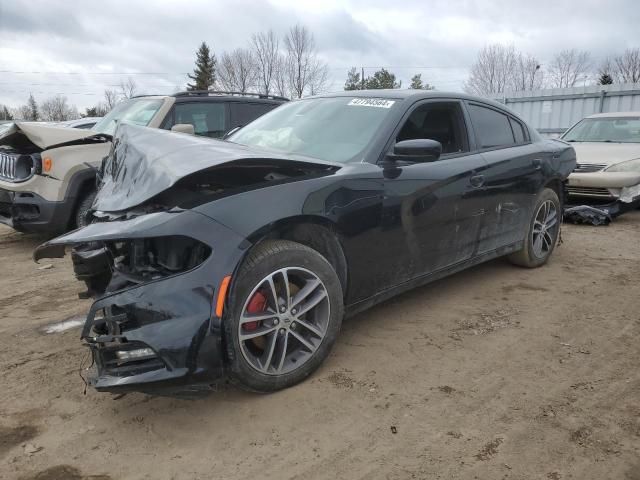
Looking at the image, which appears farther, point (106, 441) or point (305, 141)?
point (305, 141)

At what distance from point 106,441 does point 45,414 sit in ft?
1.51

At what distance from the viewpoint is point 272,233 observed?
2.71 meters

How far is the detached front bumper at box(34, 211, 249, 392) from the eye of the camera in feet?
7.66

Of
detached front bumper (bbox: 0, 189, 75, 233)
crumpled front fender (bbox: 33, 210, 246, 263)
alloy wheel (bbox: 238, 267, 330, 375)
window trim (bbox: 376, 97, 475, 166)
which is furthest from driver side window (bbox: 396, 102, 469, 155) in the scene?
detached front bumper (bbox: 0, 189, 75, 233)

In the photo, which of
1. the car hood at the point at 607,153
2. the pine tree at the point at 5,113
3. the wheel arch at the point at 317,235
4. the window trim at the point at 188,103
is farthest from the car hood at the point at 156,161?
the pine tree at the point at 5,113

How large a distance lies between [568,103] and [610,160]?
729 cm

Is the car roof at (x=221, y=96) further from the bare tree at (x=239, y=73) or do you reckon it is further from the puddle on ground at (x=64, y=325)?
the bare tree at (x=239, y=73)

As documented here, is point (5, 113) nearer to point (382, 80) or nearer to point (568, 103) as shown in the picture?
point (382, 80)

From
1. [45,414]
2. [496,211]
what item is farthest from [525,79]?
[45,414]

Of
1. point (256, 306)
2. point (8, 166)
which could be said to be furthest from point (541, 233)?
point (8, 166)

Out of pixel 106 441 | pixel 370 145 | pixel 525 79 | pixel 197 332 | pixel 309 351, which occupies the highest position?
pixel 525 79

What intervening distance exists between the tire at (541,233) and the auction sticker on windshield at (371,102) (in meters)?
2.03

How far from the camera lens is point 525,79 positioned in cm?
4434

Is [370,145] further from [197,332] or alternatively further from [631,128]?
[631,128]
